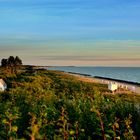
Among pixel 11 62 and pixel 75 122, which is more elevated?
pixel 11 62

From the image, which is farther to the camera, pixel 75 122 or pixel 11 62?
pixel 11 62

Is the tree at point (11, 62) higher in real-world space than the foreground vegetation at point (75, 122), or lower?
higher

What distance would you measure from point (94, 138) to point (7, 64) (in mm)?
142460

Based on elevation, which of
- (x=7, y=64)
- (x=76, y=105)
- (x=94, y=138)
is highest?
(x=7, y=64)

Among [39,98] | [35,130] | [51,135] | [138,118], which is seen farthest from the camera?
[39,98]

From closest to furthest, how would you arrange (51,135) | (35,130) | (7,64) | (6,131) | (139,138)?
1. (35,130)
2. (6,131)
3. (51,135)
4. (139,138)
5. (7,64)

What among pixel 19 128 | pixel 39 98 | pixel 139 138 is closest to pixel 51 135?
pixel 19 128

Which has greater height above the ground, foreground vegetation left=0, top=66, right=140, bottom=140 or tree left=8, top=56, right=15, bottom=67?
tree left=8, top=56, right=15, bottom=67

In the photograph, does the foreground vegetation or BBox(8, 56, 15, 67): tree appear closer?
the foreground vegetation

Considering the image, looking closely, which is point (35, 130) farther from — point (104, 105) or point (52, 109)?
point (104, 105)

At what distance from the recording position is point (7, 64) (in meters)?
153

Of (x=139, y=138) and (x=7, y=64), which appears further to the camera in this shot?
(x=7, y=64)

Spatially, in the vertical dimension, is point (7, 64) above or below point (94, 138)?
above

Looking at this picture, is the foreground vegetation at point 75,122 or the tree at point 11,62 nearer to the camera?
the foreground vegetation at point 75,122
